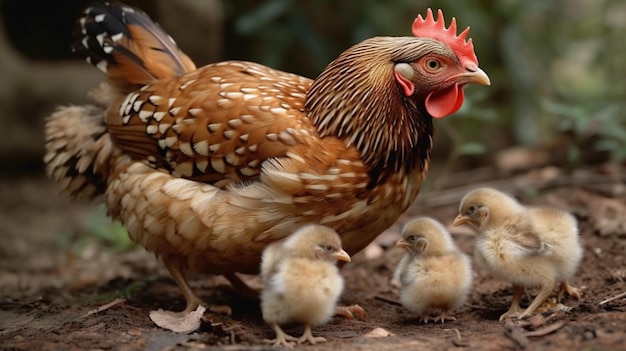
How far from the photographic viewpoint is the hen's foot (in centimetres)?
421

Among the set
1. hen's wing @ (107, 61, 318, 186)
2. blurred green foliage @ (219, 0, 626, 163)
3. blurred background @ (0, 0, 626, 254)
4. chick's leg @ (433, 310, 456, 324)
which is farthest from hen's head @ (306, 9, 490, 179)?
blurred green foliage @ (219, 0, 626, 163)

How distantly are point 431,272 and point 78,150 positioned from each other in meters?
2.34

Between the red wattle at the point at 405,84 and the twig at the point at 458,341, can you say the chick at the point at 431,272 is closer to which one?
the twig at the point at 458,341

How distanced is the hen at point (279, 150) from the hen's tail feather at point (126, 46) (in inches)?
14.9

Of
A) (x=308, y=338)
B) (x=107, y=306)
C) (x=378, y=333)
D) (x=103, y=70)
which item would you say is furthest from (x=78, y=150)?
(x=378, y=333)

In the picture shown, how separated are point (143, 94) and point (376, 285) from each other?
1936mm

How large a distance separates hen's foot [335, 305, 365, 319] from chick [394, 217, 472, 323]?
0.33 m

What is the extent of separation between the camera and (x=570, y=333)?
3.27 meters

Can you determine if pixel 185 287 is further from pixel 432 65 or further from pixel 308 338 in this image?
pixel 432 65

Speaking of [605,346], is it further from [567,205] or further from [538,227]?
[567,205]

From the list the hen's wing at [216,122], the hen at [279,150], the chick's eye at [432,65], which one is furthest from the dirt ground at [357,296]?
the chick's eye at [432,65]

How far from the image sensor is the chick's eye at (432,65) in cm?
396

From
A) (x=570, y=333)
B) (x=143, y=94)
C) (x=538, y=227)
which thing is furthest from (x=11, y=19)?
(x=570, y=333)

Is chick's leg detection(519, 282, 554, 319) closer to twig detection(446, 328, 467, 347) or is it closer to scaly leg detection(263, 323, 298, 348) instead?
twig detection(446, 328, 467, 347)
